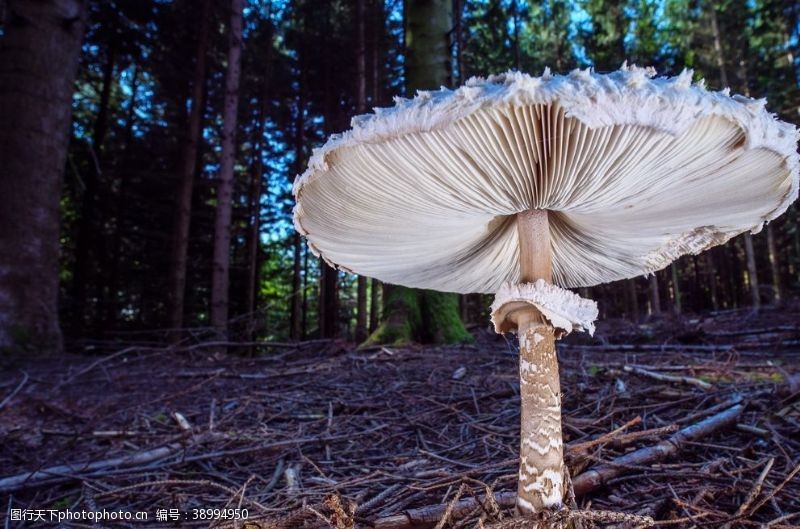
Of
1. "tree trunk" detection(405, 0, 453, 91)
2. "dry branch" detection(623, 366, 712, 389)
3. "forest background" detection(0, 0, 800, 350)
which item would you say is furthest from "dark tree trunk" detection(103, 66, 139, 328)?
"dry branch" detection(623, 366, 712, 389)

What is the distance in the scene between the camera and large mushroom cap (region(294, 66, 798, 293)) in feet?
4.02

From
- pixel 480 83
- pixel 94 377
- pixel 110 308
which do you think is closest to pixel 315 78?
pixel 110 308

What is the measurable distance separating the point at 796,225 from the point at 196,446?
2044 centimetres

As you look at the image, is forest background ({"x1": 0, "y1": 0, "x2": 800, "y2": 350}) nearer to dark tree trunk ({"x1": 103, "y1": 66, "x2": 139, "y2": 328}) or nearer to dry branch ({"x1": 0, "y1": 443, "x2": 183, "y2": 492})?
dark tree trunk ({"x1": 103, "y1": 66, "x2": 139, "y2": 328})

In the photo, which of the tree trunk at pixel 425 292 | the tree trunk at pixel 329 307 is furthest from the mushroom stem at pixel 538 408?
the tree trunk at pixel 329 307

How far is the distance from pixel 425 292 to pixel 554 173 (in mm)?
4978

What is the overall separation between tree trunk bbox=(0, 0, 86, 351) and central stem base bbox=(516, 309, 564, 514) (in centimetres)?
517

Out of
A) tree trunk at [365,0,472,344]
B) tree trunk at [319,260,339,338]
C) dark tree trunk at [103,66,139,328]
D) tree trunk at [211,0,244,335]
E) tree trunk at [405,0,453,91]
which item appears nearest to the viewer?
tree trunk at [365,0,472,344]

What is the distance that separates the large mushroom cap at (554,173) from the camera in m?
1.23

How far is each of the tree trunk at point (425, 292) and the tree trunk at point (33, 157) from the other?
3.68 meters

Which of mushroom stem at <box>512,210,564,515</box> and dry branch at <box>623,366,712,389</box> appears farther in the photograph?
dry branch at <box>623,366,712,389</box>

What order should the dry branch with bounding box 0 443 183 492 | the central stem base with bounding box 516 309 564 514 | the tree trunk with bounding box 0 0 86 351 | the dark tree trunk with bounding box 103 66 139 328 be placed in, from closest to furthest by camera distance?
the central stem base with bounding box 516 309 564 514
the dry branch with bounding box 0 443 183 492
the tree trunk with bounding box 0 0 86 351
the dark tree trunk with bounding box 103 66 139 328

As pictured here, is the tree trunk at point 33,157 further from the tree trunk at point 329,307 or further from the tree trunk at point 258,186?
the tree trunk at point 329,307

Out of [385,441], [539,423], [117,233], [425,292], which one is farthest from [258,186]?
[539,423]
